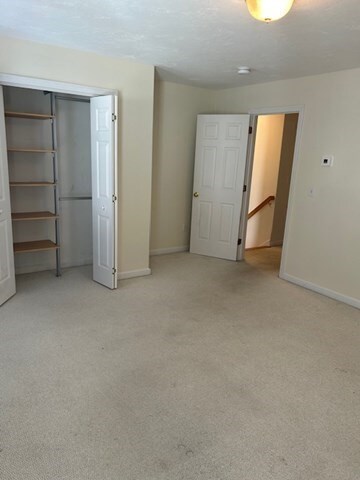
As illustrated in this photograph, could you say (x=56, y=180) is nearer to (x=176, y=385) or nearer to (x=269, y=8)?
(x=176, y=385)

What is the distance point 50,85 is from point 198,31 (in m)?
1.59

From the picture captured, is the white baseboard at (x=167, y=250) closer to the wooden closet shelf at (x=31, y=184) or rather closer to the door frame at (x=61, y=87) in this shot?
the door frame at (x=61, y=87)

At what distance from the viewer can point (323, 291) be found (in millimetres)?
4156

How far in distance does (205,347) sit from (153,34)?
2.63 m

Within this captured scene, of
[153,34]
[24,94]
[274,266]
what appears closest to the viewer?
[153,34]

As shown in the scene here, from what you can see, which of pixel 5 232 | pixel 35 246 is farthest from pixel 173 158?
pixel 5 232

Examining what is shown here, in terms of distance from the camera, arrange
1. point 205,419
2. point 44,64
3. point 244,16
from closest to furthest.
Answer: point 205,419 → point 244,16 → point 44,64

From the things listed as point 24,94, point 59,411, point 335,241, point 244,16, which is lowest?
point 59,411

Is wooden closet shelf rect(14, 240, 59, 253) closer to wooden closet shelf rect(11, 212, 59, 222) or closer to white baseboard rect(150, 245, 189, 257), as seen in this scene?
wooden closet shelf rect(11, 212, 59, 222)

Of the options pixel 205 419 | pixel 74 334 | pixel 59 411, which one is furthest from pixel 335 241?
pixel 59 411

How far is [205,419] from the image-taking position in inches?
83.3

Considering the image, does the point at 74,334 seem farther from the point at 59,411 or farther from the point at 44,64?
the point at 44,64

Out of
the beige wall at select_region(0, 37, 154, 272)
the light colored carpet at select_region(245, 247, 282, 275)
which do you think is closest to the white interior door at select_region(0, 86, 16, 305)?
the beige wall at select_region(0, 37, 154, 272)

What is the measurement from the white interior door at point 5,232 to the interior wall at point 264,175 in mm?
3805
